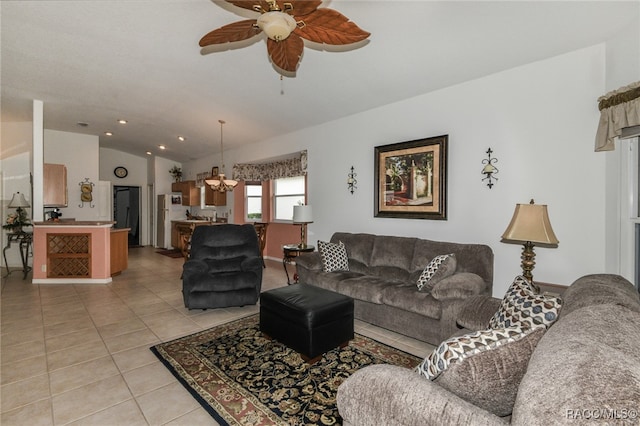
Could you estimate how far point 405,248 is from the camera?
365 cm

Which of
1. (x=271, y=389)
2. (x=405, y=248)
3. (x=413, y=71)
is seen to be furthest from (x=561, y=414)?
(x=413, y=71)

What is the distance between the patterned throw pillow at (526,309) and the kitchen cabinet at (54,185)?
7.64 metres

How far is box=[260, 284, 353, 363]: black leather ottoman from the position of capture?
2389mm

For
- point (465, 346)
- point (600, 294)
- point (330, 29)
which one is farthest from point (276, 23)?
point (600, 294)

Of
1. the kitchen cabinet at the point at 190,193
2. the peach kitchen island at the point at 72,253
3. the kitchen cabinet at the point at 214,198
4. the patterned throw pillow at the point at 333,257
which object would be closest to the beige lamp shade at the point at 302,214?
the patterned throw pillow at the point at 333,257

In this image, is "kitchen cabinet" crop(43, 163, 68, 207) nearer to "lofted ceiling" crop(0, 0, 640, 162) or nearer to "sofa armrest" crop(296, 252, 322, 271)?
"lofted ceiling" crop(0, 0, 640, 162)

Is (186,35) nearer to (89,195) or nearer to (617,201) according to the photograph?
(617,201)

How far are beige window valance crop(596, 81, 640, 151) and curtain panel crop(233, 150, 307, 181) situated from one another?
4052 mm

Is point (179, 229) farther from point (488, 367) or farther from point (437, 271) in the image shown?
point (488, 367)

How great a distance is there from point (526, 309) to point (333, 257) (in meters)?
2.60

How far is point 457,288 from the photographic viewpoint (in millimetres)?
2611

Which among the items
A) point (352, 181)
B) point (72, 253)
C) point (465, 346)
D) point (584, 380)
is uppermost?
point (352, 181)

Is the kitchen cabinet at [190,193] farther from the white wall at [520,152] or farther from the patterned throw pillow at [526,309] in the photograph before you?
the patterned throw pillow at [526,309]

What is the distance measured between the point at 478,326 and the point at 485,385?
1.01 m
